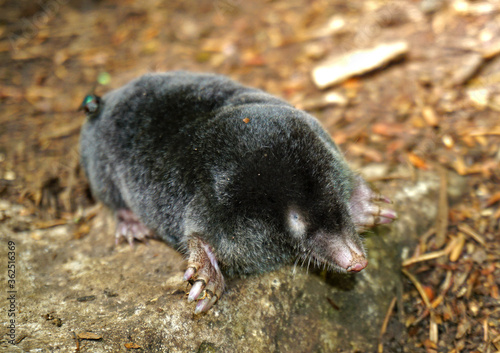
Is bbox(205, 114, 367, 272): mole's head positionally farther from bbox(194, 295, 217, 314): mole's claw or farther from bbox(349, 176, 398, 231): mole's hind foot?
bbox(194, 295, 217, 314): mole's claw

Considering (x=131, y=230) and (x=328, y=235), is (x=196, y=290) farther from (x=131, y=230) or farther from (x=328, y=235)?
(x=131, y=230)

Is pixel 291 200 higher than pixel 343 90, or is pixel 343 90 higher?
pixel 291 200

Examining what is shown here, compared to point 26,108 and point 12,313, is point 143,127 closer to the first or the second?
point 12,313

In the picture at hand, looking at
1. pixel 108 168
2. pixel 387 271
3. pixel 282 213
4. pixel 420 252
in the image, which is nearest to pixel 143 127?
pixel 108 168

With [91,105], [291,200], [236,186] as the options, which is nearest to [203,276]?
[236,186]

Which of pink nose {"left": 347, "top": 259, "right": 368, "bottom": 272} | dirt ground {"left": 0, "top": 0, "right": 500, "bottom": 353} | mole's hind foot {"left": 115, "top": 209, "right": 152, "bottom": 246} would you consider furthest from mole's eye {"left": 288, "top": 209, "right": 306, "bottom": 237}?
mole's hind foot {"left": 115, "top": 209, "right": 152, "bottom": 246}
